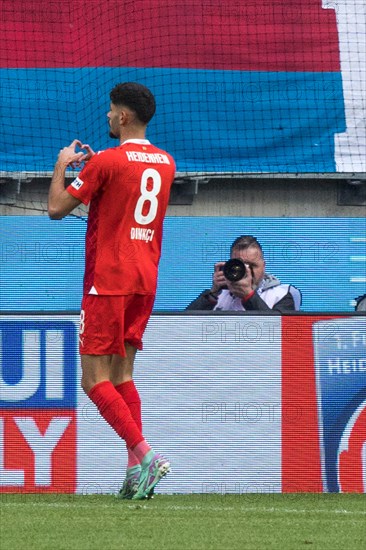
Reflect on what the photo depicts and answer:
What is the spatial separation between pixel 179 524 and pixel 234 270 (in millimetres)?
2807

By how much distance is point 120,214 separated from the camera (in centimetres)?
509

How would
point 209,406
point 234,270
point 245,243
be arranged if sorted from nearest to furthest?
1. point 209,406
2. point 234,270
3. point 245,243

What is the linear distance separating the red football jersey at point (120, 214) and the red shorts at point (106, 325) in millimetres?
44

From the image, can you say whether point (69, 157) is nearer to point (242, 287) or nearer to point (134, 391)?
point (134, 391)

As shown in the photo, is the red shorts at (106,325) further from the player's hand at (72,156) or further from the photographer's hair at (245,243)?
the photographer's hair at (245,243)

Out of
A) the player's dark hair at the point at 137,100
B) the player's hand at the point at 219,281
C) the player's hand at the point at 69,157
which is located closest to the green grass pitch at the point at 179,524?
the player's hand at the point at 69,157

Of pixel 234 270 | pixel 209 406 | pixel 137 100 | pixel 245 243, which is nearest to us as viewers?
pixel 137 100

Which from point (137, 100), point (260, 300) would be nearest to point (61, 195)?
point (137, 100)

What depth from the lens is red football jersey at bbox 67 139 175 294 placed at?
5055 mm

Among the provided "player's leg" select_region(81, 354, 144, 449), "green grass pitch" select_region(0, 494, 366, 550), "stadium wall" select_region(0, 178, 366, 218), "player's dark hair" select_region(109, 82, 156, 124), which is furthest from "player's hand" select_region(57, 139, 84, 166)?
"stadium wall" select_region(0, 178, 366, 218)

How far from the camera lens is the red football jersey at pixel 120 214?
505 cm

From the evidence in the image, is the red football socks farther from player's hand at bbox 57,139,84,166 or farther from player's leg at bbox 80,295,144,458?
player's hand at bbox 57,139,84,166

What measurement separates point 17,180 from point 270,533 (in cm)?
787

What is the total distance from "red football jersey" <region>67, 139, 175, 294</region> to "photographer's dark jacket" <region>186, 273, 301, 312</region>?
5.17 ft
